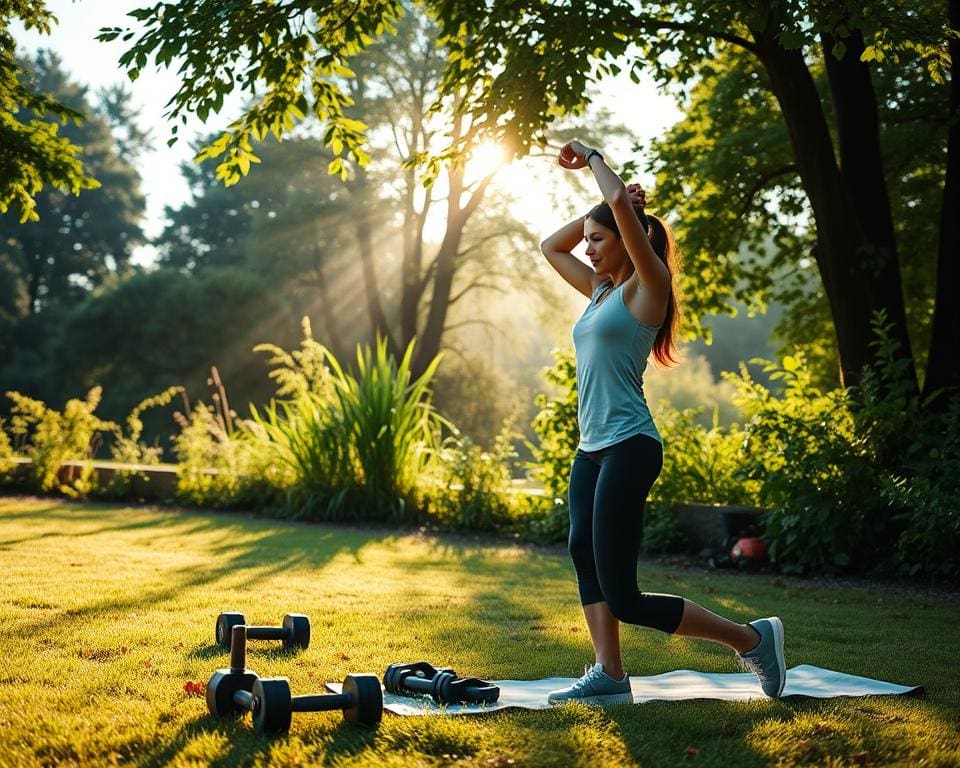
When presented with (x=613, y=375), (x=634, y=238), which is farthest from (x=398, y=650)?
(x=634, y=238)

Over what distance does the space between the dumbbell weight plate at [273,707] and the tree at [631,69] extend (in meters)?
4.03

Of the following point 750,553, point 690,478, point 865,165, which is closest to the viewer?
point 750,553

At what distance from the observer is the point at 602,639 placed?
358cm

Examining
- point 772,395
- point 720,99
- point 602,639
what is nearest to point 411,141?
point 720,99

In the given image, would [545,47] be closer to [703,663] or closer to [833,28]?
[833,28]

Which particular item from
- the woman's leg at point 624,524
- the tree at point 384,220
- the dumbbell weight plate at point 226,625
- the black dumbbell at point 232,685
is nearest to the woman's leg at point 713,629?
the woman's leg at point 624,524

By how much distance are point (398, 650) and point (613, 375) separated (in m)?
1.74

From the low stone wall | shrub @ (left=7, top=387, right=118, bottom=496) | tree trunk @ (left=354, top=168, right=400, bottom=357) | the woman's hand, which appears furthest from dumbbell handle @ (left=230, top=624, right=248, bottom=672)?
tree trunk @ (left=354, top=168, right=400, bottom=357)

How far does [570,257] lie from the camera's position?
4078 mm

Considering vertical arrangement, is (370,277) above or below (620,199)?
above

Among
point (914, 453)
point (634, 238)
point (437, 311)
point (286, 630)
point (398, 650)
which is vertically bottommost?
point (398, 650)

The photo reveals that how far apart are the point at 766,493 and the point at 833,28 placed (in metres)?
3.28

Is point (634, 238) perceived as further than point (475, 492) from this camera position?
No

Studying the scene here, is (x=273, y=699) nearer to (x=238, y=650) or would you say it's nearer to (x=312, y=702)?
(x=312, y=702)
